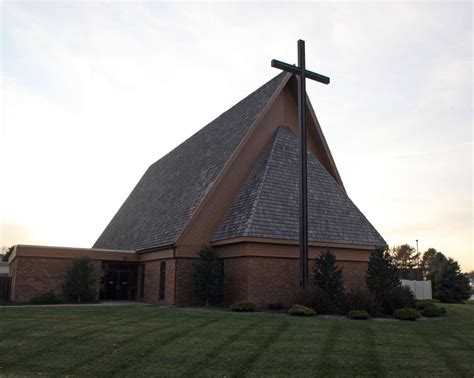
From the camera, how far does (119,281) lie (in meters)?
27.9

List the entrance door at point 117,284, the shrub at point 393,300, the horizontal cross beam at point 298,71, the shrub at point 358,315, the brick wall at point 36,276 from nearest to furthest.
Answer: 1. the shrub at point 358,315
2. the shrub at point 393,300
3. the horizontal cross beam at point 298,71
4. the brick wall at point 36,276
5. the entrance door at point 117,284

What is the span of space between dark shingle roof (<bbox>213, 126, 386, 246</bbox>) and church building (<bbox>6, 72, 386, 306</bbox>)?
2.6 inches

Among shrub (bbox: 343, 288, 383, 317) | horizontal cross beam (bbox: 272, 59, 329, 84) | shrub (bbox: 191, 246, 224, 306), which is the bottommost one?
shrub (bbox: 343, 288, 383, 317)

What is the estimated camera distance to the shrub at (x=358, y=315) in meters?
15.7

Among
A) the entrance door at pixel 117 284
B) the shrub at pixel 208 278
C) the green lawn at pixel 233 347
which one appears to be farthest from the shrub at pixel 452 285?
the entrance door at pixel 117 284

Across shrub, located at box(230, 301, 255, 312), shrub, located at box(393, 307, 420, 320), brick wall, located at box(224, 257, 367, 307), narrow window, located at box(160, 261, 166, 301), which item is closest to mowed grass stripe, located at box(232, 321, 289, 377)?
shrub, located at box(230, 301, 255, 312)

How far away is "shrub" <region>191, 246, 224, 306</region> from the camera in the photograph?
817 inches

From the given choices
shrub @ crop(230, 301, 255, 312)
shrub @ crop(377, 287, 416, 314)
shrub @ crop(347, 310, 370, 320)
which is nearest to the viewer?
shrub @ crop(347, 310, 370, 320)

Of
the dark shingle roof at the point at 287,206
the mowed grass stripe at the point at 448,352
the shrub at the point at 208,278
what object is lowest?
the mowed grass stripe at the point at 448,352

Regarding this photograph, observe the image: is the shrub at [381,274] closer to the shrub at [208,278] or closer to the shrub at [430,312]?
the shrub at [430,312]

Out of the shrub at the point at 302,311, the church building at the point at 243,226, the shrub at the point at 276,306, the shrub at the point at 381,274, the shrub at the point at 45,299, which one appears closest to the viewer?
the shrub at the point at 302,311

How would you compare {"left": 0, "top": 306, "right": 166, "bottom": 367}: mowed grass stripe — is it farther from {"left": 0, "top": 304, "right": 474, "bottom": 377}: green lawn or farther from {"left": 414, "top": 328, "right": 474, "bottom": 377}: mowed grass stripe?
{"left": 414, "top": 328, "right": 474, "bottom": 377}: mowed grass stripe

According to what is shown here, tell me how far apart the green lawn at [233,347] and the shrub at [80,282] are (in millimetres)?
9372

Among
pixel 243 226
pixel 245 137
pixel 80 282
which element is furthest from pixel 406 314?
pixel 80 282
